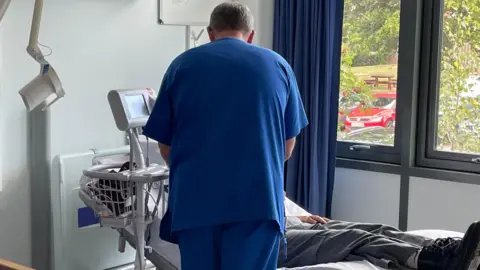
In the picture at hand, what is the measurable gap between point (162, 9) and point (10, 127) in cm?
107

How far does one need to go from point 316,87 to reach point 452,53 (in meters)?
0.78

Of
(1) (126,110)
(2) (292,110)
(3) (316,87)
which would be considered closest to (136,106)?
(1) (126,110)

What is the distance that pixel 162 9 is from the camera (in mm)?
3270

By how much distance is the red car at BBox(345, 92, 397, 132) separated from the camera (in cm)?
354

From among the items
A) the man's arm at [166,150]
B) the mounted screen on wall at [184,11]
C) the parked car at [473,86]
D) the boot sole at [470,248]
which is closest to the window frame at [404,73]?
the parked car at [473,86]

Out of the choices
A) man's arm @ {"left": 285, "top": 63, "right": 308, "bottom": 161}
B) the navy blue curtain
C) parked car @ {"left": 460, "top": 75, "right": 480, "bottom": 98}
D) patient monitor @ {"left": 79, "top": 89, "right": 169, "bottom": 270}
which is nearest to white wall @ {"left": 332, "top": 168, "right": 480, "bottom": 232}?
the navy blue curtain

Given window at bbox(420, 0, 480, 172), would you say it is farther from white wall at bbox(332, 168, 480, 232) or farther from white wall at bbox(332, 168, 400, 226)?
white wall at bbox(332, 168, 400, 226)

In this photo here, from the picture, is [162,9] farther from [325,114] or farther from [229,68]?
[229,68]

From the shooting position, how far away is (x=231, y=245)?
1.92 m

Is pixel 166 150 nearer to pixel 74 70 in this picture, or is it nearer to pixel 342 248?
pixel 342 248

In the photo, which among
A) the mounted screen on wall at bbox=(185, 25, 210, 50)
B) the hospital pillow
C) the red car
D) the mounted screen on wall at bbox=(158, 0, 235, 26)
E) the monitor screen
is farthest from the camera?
the red car

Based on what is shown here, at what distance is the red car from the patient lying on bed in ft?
3.68

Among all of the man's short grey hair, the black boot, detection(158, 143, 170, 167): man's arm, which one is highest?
the man's short grey hair

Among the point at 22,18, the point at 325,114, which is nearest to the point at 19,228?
the point at 22,18
